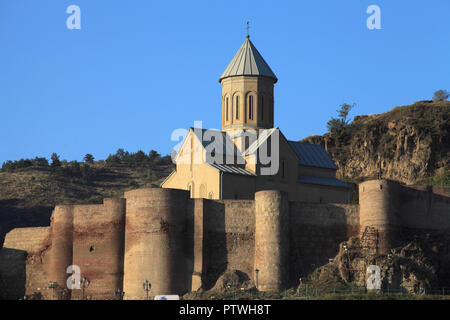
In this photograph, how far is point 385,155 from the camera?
266 ft

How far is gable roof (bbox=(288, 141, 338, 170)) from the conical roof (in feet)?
14.3

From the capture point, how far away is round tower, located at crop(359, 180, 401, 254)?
165 feet

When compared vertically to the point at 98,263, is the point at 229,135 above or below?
above

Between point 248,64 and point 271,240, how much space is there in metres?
13.3

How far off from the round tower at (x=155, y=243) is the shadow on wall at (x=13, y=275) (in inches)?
271

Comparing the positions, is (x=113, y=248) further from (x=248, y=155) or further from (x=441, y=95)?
(x=441, y=95)

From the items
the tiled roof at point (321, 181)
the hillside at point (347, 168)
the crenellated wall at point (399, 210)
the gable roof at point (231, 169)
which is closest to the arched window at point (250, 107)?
the gable roof at point (231, 169)

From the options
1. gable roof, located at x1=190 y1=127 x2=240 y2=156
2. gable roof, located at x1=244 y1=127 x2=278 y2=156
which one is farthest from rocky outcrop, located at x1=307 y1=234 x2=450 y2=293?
gable roof, located at x1=190 y1=127 x2=240 y2=156
